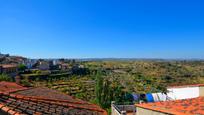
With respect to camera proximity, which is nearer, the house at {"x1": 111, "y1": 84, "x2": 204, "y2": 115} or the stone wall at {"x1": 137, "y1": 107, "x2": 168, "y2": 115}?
the house at {"x1": 111, "y1": 84, "x2": 204, "y2": 115}

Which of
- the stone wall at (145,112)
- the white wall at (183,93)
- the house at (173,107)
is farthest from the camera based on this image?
the white wall at (183,93)

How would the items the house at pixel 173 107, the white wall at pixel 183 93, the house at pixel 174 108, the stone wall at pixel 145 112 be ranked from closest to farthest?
the house at pixel 174 108 → the house at pixel 173 107 → the stone wall at pixel 145 112 → the white wall at pixel 183 93

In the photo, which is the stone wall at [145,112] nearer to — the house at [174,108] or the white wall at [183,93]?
the house at [174,108]

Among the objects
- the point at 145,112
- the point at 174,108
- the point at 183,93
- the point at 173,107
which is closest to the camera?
the point at 174,108

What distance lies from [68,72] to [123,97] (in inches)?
2208

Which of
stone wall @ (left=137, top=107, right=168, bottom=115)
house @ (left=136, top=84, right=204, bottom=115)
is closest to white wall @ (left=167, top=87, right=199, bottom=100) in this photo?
house @ (left=136, top=84, right=204, bottom=115)

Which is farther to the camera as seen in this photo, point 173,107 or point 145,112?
point 145,112

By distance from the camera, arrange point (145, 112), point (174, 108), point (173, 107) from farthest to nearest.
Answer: point (145, 112) → point (173, 107) → point (174, 108)

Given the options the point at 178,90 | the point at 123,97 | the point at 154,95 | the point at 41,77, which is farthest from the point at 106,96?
the point at 41,77

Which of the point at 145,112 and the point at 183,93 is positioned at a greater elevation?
the point at 145,112

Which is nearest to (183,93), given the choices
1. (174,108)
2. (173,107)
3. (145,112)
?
(145,112)

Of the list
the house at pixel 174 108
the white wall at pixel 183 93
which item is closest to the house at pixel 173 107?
the house at pixel 174 108

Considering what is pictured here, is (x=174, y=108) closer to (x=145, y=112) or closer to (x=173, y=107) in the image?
(x=173, y=107)

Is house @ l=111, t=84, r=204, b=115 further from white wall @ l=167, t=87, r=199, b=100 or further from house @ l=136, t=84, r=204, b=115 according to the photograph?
white wall @ l=167, t=87, r=199, b=100
